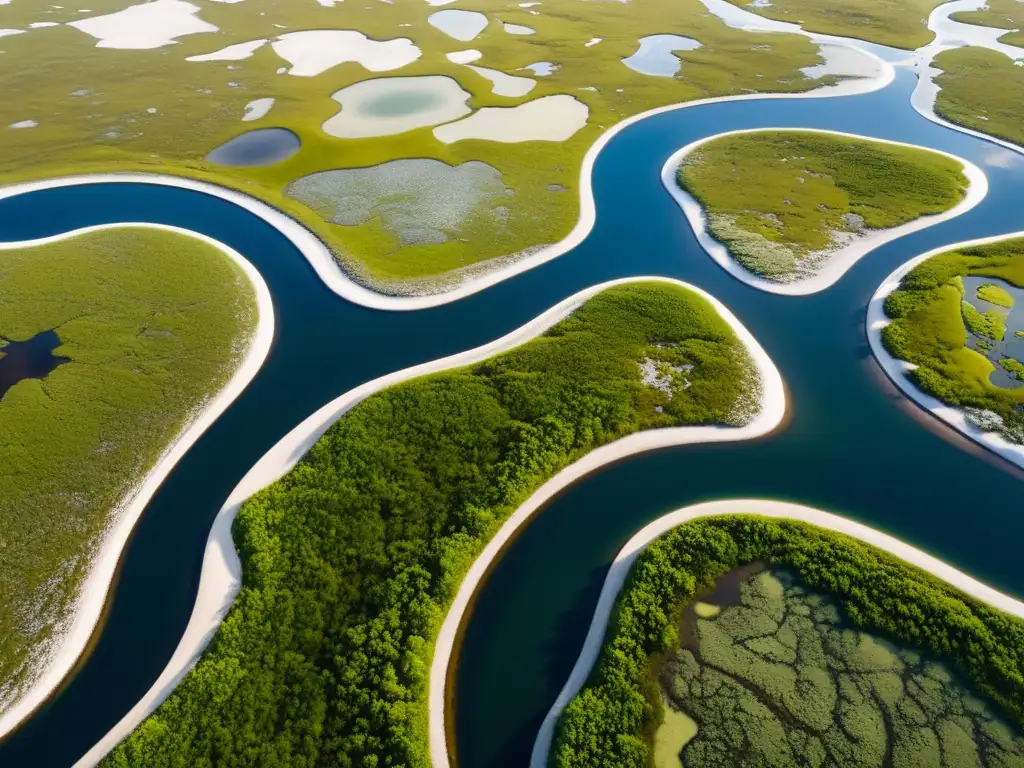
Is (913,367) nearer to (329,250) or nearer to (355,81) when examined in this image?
(329,250)

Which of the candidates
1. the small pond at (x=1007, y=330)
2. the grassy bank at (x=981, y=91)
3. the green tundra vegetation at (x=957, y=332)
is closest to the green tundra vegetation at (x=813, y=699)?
the green tundra vegetation at (x=957, y=332)

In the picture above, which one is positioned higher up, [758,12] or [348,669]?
[758,12]

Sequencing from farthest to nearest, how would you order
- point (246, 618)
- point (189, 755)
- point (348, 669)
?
1. point (246, 618)
2. point (348, 669)
3. point (189, 755)

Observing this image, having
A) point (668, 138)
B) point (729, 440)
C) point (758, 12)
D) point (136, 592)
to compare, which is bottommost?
point (136, 592)

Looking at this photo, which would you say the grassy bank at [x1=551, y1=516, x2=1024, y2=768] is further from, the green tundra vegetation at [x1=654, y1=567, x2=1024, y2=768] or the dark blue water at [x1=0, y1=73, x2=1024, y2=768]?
the dark blue water at [x1=0, y1=73, x2=1024, y2=768]

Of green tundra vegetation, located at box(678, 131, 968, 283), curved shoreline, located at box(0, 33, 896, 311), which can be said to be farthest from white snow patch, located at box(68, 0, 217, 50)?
green tundra vegetation, located at box(678, 131, 968, 283)

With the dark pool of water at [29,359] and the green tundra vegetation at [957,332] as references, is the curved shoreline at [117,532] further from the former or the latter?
the green tundra vegetation at [957,332]

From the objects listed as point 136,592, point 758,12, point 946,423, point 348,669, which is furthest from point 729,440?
point 758,12

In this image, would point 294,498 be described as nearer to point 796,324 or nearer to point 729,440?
point 729,440
